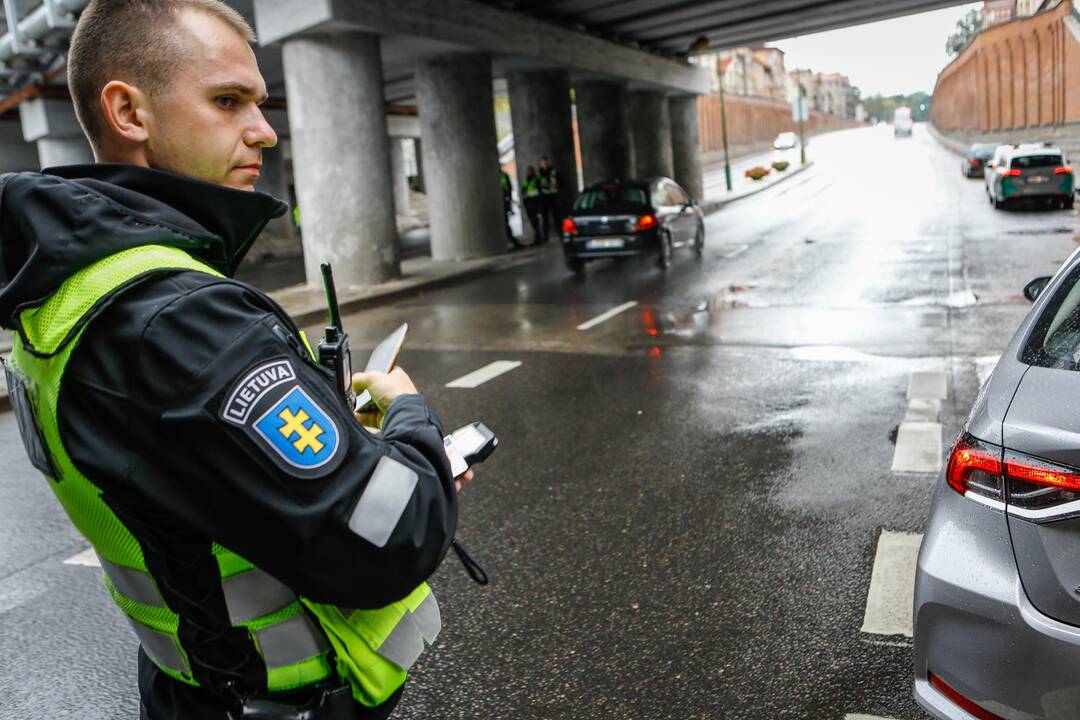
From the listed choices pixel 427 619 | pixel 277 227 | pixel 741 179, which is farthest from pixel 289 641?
pixel 741 179

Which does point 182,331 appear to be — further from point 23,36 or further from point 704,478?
point 23,36

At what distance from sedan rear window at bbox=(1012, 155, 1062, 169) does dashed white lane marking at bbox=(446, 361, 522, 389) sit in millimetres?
21144

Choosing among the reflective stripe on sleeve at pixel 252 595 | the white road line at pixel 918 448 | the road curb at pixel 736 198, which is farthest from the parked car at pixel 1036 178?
the reflective stripe on sleeve at pixel 252 595

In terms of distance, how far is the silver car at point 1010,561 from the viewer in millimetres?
2322

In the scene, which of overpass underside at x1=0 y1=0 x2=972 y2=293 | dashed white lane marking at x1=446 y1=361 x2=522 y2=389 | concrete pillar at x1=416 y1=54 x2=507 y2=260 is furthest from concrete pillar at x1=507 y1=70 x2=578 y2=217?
dashed white lane marking at x1=446 y1=361 x2=522 y2=389

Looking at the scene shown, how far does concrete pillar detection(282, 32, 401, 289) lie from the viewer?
1612cm

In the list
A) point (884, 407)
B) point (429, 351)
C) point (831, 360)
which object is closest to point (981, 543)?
point (884, 407)

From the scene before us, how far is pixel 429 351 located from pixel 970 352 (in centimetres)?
542

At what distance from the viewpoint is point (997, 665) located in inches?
94.2

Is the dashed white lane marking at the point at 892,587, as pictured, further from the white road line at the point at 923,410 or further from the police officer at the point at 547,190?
the police officer at the point at 547,190

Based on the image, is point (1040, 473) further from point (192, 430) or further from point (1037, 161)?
point (1037, 161)

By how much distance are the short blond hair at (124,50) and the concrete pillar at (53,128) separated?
982 inches

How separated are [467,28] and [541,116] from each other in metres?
5.94

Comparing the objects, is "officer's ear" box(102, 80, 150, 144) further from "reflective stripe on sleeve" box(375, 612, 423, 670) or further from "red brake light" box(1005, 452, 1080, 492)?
"red brake light" box(1005, 452, 1080, 492)
